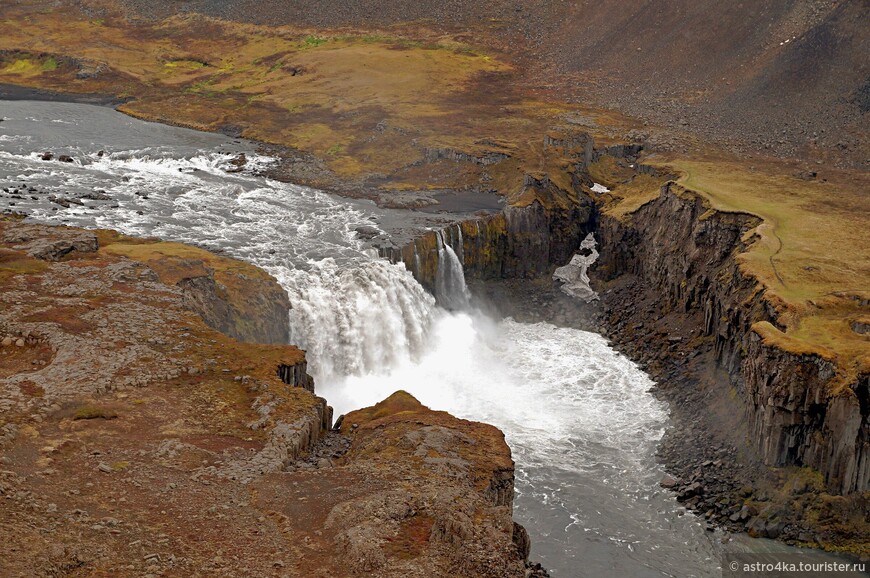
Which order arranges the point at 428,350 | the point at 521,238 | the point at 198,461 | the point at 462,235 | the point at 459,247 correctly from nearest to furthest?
the point at 198,461 < the point at 428,350 < the point at 459,247 < the point at 462,235 < the point at 521,238

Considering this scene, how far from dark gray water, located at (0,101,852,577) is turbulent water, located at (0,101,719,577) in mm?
99

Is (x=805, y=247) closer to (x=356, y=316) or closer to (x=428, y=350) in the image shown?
(x=428, y=350)

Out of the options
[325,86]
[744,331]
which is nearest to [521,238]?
[744,331]

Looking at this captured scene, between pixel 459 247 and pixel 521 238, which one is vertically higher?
pixel 521 238

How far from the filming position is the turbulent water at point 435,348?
4056 cm

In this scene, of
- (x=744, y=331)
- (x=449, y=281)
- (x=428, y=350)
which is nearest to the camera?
(x=744, y=331)

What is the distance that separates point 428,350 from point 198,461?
29.7 metres

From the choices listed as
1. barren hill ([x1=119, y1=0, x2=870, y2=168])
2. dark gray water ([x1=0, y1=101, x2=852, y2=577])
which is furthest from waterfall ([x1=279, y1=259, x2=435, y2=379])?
barren hill ([x1=119, y1=0, x2=870, y2=168])

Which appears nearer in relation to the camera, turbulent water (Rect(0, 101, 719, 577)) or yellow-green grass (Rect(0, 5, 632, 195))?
turbulent water (Rect(0, 101, 719, 577))

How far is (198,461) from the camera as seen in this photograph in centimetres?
2944

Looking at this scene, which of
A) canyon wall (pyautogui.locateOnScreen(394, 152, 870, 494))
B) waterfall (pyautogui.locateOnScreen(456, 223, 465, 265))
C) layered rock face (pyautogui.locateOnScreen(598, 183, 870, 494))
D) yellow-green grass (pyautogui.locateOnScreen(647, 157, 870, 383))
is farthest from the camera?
waterfall (pyautogui.locateOnScreen(456, 223, 465, 265))

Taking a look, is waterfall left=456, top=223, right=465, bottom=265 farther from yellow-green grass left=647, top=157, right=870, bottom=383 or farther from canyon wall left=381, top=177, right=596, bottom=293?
yellow-green grass left=647, top=157, right=870, bottom=383

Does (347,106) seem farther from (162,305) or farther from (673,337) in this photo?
(162,305)

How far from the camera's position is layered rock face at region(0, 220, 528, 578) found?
81.1 ft
